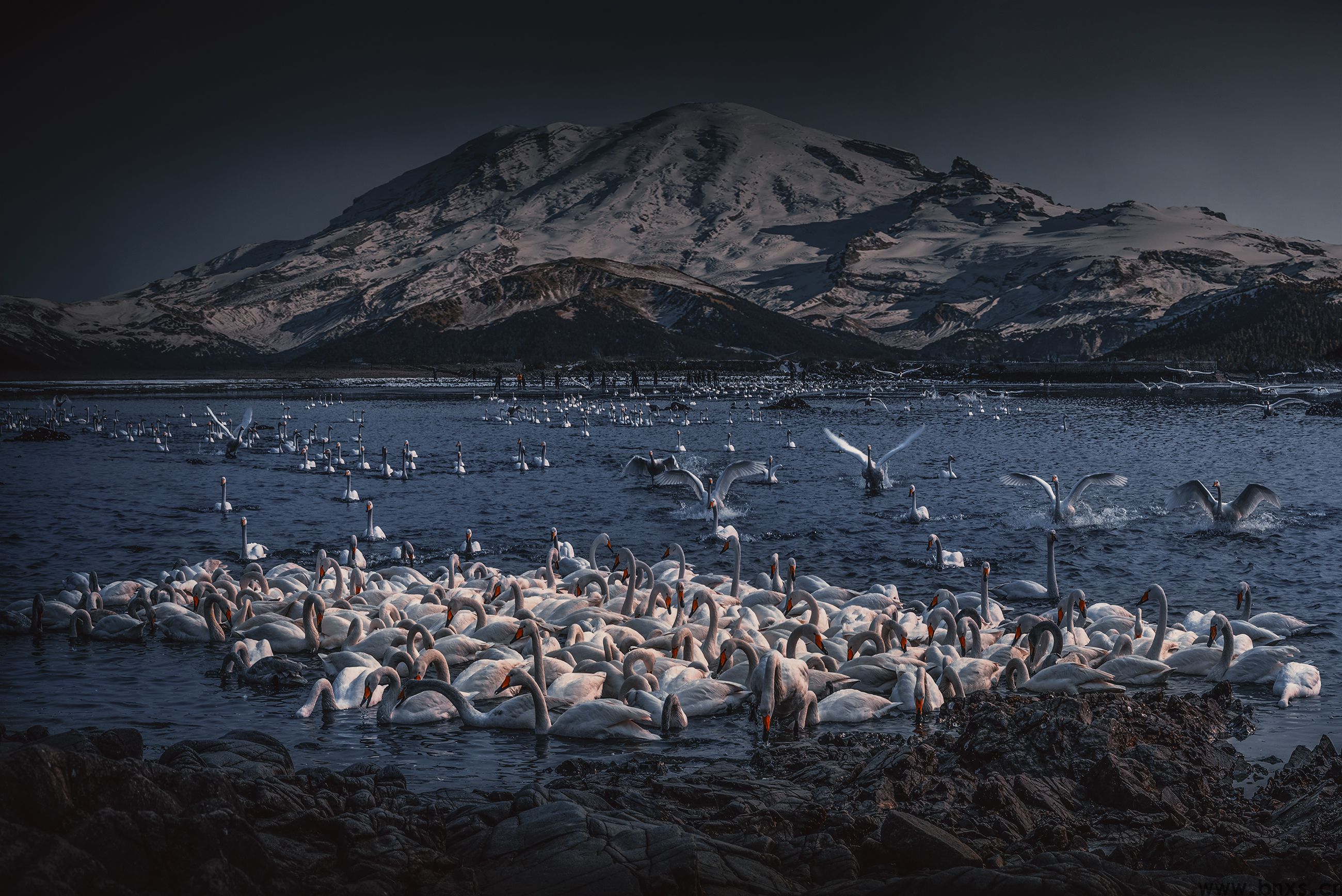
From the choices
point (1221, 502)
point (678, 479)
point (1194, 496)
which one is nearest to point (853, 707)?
point (1194, 496)

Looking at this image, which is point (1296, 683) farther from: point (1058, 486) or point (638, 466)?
point (638, 466)

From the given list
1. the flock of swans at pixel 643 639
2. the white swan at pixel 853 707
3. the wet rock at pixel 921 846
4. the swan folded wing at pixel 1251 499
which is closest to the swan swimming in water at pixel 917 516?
the flock of swans at pixel 643 639

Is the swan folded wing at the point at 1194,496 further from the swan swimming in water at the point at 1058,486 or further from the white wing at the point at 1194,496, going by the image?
the swan swimming in water at the point at 1058,486

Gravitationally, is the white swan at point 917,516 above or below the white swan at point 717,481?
below

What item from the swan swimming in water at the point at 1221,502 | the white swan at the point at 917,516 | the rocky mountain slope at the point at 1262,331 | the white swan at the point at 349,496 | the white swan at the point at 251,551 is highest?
Result: the rocky mountain slope at the point at 1262,331

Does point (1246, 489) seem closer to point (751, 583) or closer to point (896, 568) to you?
point (896, 568)

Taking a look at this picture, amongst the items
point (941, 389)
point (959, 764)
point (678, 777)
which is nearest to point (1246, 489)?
point (959, 764)

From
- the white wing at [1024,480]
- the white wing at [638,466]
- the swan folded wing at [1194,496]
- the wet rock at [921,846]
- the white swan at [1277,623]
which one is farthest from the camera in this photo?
the white wing at [638,466]

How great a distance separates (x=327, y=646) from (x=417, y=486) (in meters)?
21.5

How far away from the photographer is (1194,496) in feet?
79.0

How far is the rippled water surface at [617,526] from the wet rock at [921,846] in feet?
11.6

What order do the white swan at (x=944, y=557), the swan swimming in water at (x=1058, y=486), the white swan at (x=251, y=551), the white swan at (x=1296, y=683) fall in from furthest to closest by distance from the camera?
1. the swan swimming in water at (x=1058, y=486)
2. the white swan at (x=251, y=551)
3. the white swan at (x=944, y=557)
4. the white swan at (x=1296, y=683)

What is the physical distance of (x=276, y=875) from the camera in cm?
587

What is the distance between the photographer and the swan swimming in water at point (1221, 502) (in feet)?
75.9
